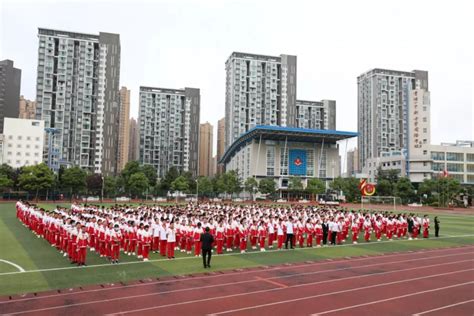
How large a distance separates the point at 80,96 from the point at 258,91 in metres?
42.9

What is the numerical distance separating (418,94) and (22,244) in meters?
78.5

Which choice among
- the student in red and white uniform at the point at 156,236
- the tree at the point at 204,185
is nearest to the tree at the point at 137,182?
the tree at the point at 204,185

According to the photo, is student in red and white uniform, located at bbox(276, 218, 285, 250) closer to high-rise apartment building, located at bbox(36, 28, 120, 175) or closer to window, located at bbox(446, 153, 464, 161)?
window, located at bbox(446, 153, 464, 161)

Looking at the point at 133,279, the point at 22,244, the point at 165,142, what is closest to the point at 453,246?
the point at 133,279

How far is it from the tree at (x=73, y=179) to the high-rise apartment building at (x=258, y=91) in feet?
150

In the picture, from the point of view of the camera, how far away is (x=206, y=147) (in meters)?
155

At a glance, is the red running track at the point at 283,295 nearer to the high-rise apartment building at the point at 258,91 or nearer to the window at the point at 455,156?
the window at the point at 455,156

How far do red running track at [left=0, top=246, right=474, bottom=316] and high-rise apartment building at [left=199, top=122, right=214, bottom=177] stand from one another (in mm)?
139696

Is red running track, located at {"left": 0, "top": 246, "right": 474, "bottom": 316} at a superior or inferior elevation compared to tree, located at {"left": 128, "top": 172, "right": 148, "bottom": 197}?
inferior

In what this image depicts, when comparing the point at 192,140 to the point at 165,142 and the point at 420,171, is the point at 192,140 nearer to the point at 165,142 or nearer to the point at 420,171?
the point at 165,142

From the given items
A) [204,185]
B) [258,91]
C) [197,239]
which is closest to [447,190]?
[204,185]

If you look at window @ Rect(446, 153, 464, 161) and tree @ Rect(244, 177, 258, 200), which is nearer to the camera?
tree @ Rect(244, 177, 258, 200)

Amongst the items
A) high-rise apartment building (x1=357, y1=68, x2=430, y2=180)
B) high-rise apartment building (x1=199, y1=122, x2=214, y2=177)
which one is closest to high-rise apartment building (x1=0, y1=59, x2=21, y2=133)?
high-rise apartment building (x1=199, y1=122, x2=214, y2=177)

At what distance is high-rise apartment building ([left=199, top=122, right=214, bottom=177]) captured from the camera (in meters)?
152
